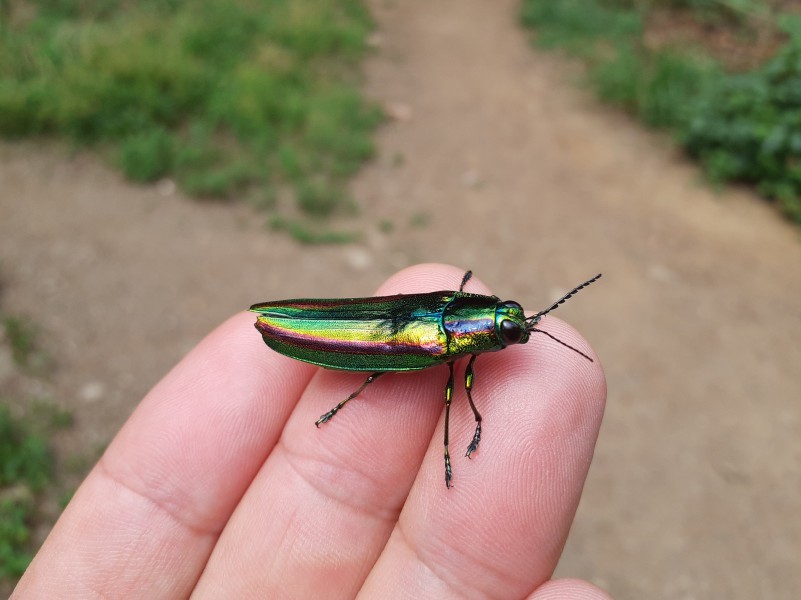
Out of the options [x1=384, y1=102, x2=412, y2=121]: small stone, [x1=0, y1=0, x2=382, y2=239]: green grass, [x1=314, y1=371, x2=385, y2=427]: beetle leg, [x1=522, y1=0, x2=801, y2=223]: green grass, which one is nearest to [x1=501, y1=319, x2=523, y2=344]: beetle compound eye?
[x1=314, y1=371, x2=385, y2=427]: beetle leg

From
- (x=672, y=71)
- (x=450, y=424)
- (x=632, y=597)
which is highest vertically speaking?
(x=450, y=424)

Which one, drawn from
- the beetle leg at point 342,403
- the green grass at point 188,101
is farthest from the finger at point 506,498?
the green grass at point 188,101

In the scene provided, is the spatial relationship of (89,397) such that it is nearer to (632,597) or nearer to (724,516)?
(632,597)

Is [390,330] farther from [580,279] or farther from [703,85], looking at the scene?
[703,85]

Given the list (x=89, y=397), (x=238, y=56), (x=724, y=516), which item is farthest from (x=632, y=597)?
(x=238, y=56)

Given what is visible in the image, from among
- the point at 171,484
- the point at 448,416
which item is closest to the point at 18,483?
the point at 171,484

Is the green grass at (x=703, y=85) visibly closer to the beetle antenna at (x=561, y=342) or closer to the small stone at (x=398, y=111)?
the small stone at (x=398, y=111)
